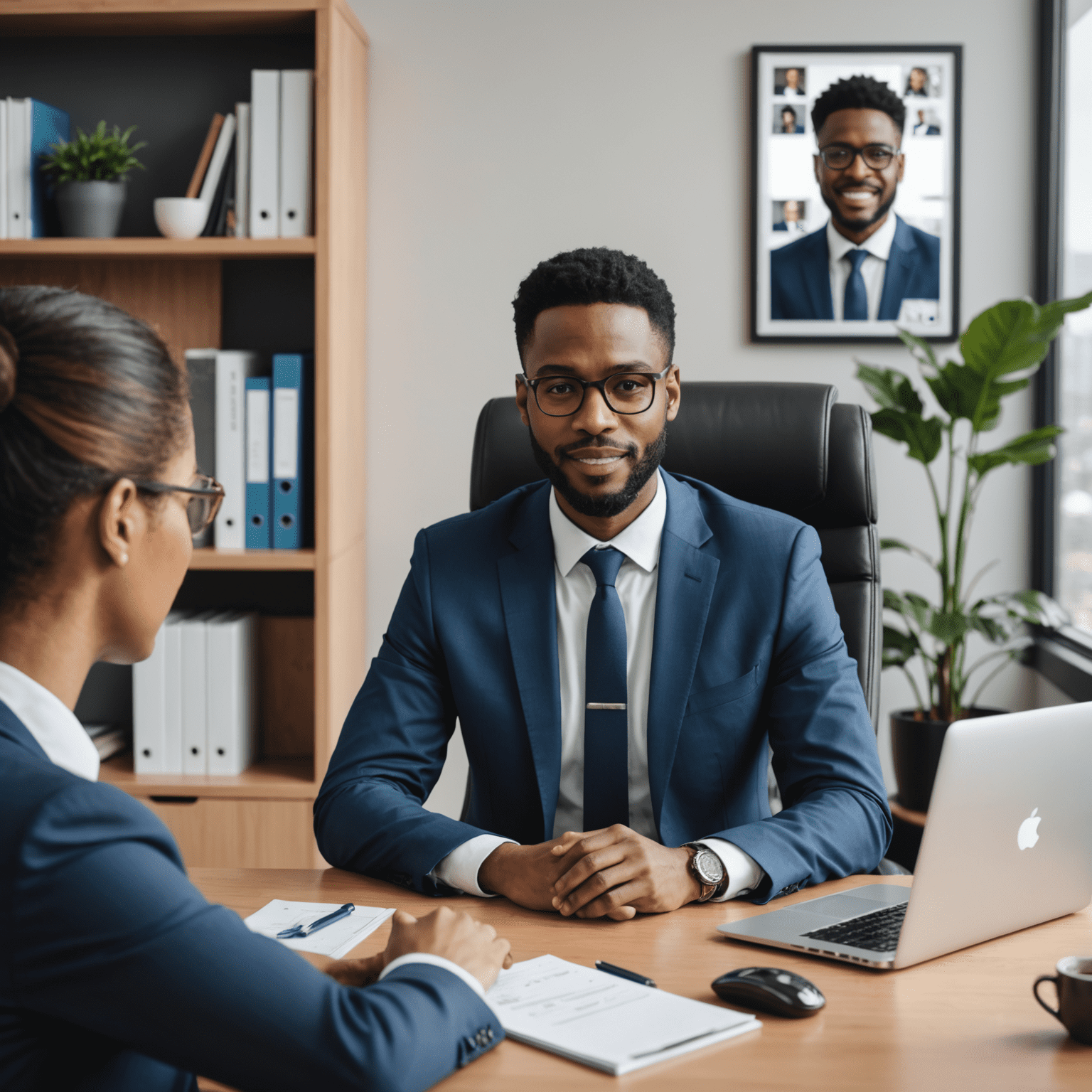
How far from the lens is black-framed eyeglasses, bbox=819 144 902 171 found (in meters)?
2.58

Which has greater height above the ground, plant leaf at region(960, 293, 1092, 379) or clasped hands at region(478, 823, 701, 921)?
plant leaf at region(960, 293, 1092, 379)

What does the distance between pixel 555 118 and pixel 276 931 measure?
6.90 feet

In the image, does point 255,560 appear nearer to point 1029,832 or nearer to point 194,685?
point 194,685

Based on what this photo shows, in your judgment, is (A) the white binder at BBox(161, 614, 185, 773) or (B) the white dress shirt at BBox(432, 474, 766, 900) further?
(A) the white binder at BBox(161, 614, 185, 773)

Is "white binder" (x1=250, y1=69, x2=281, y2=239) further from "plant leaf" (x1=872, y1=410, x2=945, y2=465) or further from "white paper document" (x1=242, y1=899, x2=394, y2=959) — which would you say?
"white paper document" (x1=242, y1=899, x2=394, y2=959)

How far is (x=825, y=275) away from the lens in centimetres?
261

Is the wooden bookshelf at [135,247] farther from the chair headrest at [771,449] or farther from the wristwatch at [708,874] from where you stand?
the wristwatch at [708,874]

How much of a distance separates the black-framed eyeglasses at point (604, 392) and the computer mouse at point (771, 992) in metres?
0.82

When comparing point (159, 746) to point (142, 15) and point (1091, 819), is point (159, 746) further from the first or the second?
point (1091, 819)

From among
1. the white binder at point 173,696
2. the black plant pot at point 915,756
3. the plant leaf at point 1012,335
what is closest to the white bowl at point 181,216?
the white binder at point 173,696

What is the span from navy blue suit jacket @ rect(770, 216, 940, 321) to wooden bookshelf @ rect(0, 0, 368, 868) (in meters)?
0.99

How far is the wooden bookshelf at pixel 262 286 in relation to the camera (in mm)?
2332

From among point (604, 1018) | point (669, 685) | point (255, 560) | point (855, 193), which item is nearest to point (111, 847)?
point (604, 1018)

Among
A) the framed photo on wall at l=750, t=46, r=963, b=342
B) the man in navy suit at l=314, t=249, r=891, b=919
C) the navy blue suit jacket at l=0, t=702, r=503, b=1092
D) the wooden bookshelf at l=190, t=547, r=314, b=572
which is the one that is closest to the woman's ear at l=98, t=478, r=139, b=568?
the navy blue suit jacket at l=0, t=702, r=503, b=1092
